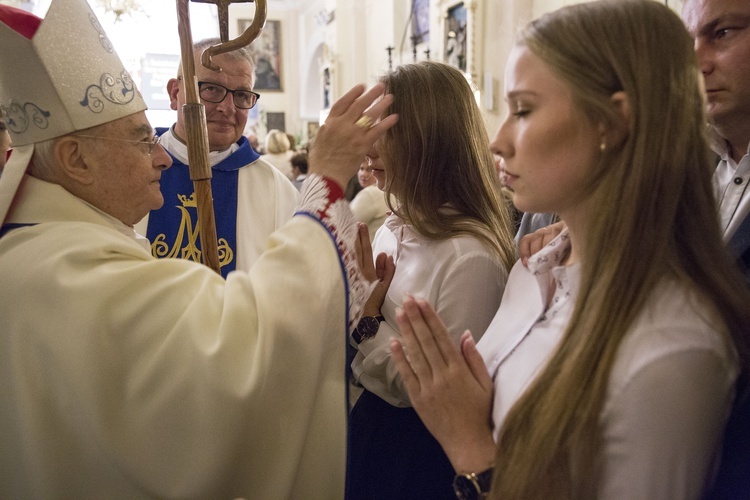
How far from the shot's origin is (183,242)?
254 cm

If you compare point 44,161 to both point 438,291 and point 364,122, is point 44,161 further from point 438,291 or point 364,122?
point 438,291

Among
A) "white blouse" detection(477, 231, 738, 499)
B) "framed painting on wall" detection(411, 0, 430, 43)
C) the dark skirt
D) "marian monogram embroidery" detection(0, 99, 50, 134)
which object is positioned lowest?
the dark skirt

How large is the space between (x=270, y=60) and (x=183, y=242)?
14361mm

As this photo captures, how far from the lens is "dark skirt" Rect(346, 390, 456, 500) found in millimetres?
1603

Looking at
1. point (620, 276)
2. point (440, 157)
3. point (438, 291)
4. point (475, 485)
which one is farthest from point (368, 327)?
point (620, 276)

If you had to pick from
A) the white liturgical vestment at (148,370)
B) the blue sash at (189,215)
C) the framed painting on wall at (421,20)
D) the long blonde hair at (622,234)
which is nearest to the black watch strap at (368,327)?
the white liturgical vestment at (148,370)

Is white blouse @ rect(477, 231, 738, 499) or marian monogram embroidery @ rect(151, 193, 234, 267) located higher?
white blouse @ rect(477, 231, 738, 499)

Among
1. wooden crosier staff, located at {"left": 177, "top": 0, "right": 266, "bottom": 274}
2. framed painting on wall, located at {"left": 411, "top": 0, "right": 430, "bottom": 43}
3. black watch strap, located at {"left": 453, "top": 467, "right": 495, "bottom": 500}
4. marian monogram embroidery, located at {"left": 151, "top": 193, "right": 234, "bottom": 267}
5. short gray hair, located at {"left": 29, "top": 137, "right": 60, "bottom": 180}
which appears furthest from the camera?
framed painting on wall, located at {"left": 411, "top": 0, "right": 430, "bottom": 43}

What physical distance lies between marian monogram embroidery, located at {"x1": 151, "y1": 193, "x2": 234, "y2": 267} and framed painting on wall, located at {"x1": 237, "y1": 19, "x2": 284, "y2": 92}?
1391cm

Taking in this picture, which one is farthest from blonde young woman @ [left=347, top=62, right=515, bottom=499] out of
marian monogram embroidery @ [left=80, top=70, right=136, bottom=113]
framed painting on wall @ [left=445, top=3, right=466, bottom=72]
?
framed painting on wall @ [left=445, top=3, right=466, bottom=72]

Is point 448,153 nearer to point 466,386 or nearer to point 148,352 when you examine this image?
point 466,386

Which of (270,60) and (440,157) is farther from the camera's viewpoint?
(270,60)

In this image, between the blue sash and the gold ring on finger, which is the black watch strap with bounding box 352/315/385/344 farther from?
the blue sash

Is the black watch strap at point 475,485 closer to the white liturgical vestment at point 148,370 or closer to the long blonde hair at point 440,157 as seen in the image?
the white liturgical vestment at point 148,370
